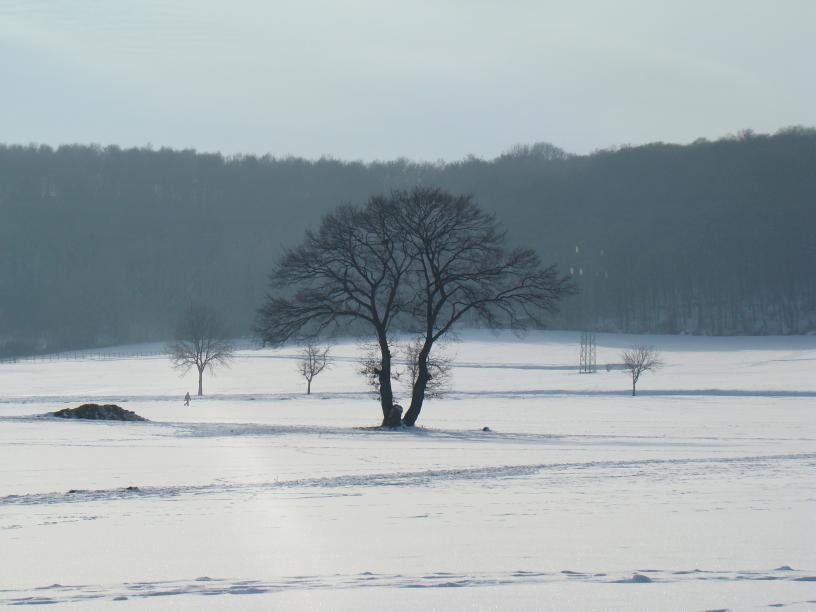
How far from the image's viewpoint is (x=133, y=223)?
607 ft

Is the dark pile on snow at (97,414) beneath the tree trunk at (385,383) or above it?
beneath

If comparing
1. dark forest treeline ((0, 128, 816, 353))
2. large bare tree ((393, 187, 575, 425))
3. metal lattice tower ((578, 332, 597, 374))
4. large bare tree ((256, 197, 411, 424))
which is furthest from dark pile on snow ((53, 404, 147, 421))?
dark forest treeline ((0, 128, 816, 353))

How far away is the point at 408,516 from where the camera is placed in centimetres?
1332

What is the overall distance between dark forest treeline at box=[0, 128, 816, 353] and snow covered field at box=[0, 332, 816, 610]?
113 m

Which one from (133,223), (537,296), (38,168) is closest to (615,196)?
(133,223)

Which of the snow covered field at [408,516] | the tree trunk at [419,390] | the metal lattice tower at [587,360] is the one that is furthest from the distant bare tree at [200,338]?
the snow covered field at [408,516]

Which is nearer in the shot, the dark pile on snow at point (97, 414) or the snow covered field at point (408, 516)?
the snow covered field at point (408, 516)

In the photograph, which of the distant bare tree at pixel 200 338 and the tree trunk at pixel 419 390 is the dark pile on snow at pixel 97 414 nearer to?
the tree trunk at pixel 419 390

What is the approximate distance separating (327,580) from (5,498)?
7.95 m

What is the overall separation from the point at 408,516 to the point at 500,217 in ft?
553

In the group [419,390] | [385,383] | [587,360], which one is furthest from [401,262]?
[587,360]

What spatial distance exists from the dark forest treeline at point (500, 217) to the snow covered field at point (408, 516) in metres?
113

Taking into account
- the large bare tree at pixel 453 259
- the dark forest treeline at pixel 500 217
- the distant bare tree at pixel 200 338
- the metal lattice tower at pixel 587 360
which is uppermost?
the dark forest treeline at pixel 500 217

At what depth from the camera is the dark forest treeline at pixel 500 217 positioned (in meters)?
146
